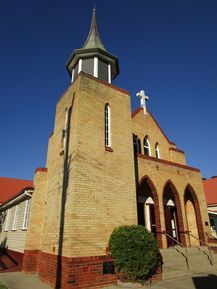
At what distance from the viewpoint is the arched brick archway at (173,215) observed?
1376 centimetres

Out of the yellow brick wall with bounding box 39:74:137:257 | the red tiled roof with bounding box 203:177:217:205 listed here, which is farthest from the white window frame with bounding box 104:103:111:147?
the red tiled roof with bounding box 203:177:217:205

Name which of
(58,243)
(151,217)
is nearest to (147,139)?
(151,217)

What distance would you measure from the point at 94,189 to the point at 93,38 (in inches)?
433

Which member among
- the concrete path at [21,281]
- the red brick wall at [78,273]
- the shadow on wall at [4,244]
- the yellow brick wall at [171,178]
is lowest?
the concrete path at [21,281]

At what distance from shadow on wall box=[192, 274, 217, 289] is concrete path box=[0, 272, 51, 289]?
525 cm

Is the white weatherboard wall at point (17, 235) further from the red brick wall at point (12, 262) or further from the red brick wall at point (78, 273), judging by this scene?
the red brick wall at point (78, 273)

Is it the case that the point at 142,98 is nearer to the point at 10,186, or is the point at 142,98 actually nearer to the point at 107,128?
the point at 107,128

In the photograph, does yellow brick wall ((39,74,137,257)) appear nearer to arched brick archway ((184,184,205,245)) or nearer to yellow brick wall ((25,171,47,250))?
yellow brick wall ((25,171,47,250))

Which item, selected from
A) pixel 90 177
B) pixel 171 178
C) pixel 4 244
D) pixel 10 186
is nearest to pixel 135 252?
pixel 90 177

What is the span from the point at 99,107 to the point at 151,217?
715cm

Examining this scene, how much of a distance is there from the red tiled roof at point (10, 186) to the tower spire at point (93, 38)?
22.8 metres

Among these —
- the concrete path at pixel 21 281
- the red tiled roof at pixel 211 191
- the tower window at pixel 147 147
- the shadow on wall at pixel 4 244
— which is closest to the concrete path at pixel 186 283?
the concrete path at pixel 21 281

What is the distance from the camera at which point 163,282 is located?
328 inches

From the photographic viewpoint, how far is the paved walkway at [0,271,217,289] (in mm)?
7766
